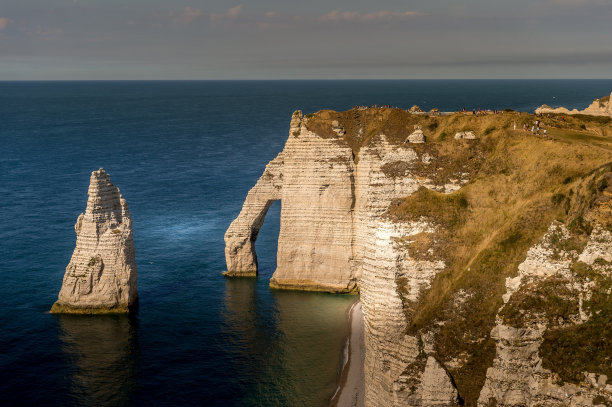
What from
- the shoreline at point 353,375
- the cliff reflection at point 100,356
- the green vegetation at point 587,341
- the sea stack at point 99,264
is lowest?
the cliff reflection at point 100,356

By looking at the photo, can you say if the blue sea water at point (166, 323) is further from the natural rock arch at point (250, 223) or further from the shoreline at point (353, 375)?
the natural rock arch at point (250, 223)

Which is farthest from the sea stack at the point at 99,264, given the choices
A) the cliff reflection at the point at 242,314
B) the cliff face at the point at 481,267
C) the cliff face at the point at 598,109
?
the cliff face at the point at 598,109

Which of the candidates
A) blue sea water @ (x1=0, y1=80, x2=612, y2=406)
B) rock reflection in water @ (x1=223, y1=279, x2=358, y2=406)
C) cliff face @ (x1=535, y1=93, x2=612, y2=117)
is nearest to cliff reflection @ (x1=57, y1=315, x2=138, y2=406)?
blue sea water @ (x1=0, y1=80, x2=612, y2=406)

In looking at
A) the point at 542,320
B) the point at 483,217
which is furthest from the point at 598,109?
the point at 542,320

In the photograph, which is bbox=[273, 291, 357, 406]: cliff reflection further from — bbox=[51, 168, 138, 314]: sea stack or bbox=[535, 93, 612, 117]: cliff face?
bbox=[535, 93, 612, 117]: cliff face

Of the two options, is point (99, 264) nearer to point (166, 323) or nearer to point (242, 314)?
point (166, 323)

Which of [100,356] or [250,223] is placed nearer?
[100,356]

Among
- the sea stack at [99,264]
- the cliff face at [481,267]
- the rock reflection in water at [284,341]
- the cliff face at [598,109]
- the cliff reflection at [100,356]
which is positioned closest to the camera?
the cliff face at [481,267]

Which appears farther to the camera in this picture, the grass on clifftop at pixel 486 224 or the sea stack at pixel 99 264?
the sea stack at pixel 99 264
